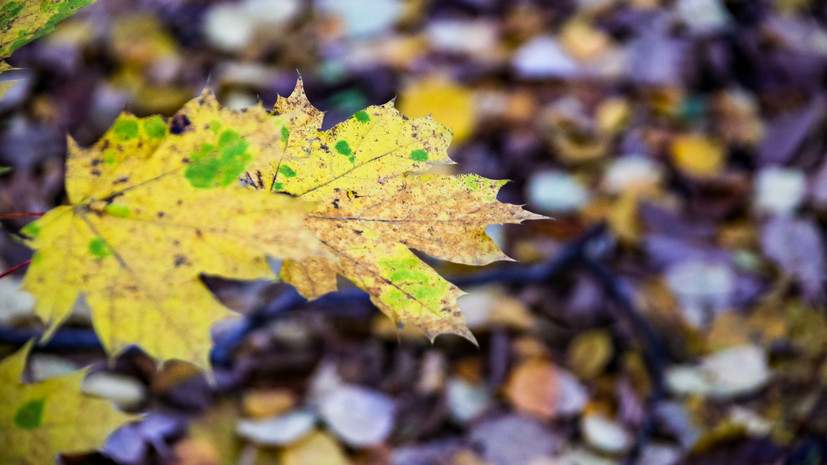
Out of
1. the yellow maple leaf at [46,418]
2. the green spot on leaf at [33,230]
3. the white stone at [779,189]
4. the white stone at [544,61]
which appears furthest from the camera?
the white stone at [544,61]

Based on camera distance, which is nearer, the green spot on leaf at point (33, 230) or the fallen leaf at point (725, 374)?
the green spot on leaf at point (33, 230)

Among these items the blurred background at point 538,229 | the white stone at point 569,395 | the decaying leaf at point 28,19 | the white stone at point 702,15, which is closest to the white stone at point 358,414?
the blurred background at point 538,229

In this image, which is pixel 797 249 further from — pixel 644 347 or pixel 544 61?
pixel 544 61

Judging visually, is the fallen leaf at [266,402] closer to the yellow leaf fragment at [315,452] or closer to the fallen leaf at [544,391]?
the yellow leaf fragment at [315,452]

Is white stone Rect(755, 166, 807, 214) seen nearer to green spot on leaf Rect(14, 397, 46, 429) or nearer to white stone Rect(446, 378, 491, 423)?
white stone Rect(446, 378, 491, 423)

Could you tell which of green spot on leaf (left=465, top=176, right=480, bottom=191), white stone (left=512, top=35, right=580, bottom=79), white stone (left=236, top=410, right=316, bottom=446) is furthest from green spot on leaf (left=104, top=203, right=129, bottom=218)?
white stone (left=512, top=35, right=580, bottom=79)

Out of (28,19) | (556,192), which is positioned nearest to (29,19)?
(28,19)
